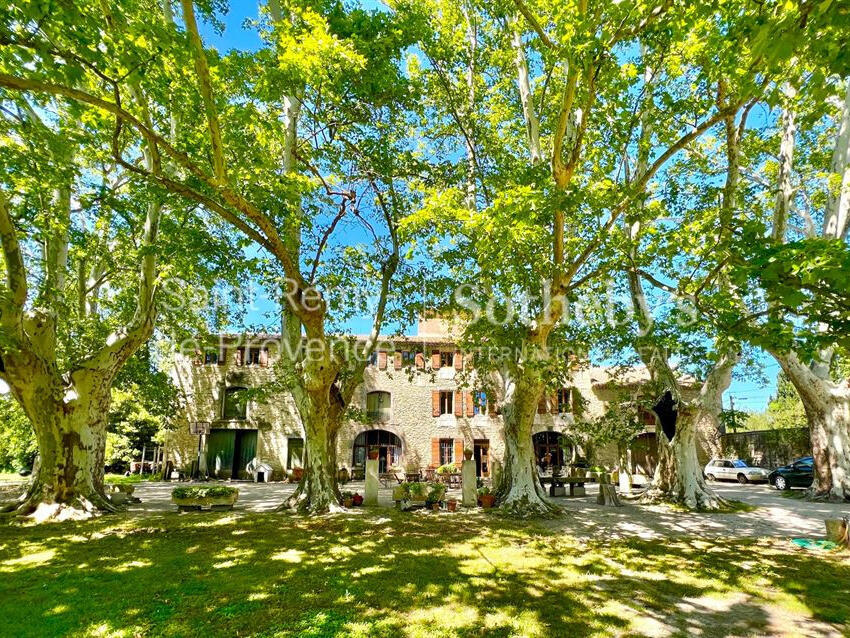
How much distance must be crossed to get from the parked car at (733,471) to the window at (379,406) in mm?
17233

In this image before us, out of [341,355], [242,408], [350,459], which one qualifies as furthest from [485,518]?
[242,408]

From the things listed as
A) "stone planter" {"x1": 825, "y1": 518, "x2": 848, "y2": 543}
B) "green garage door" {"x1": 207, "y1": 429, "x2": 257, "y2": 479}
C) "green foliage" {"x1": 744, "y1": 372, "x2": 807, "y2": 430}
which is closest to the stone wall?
"green garage door" {"x1": 207, "y1": 429, "x2": 257, "y2": 479}

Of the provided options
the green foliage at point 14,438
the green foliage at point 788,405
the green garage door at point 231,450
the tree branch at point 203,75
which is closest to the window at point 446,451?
the green garage door at point 231,450

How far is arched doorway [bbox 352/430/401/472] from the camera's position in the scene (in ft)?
83.5

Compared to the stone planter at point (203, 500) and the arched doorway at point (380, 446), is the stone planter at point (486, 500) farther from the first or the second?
the arched doorway at point (380, 446)

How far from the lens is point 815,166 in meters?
14.9

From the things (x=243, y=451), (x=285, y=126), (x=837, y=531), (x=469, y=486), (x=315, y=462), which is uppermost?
(x=285, y=126)

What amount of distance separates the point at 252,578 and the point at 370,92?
9.43 meters

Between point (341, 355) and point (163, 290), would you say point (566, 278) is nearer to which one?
point (341, 355)

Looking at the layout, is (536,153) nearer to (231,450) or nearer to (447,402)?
(447,402)

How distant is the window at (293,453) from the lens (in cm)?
2459

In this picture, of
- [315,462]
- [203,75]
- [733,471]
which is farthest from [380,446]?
[203,75]

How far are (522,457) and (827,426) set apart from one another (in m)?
10.4

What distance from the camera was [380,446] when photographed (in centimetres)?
2559
